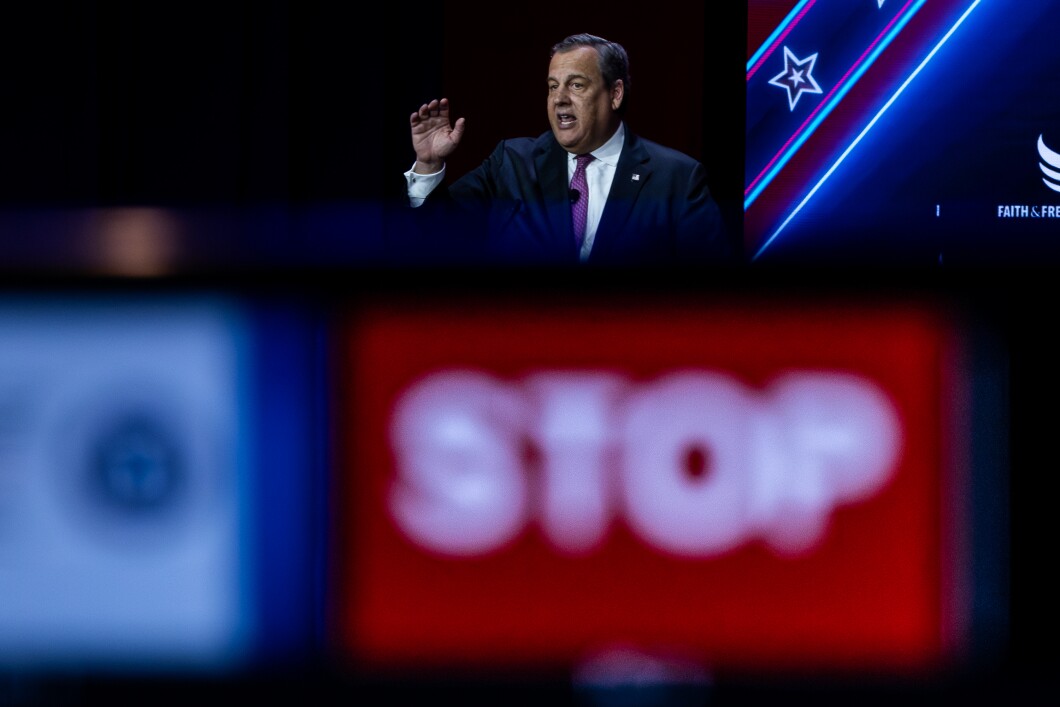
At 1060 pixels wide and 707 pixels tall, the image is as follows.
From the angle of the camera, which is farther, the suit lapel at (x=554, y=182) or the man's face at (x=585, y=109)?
the man's face at (x=585, y=109)

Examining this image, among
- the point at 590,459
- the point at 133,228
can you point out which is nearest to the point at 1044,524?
the point at 590,459

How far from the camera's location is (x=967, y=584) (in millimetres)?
484

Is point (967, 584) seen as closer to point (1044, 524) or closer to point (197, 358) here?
point (1044, 524)

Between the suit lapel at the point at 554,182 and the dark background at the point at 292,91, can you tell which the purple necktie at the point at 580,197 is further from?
the dark background at the point at 292,91

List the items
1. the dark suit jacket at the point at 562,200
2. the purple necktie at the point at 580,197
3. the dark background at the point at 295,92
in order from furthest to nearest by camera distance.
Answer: the dark background at the point at 295,92 < the purple necktie at the point at 580,197 < the dark suit jacket at the point at 562,200

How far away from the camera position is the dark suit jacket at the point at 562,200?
7.78 feet

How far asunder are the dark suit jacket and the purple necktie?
0.05ft

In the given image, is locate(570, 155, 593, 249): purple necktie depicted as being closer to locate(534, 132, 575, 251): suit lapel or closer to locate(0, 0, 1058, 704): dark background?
locate(534, 132, 575, 251): suit lapel

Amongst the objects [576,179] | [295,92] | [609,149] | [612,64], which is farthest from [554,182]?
[295,92]

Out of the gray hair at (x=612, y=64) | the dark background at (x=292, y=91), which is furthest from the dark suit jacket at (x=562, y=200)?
the dark background at (x=292, y=91)

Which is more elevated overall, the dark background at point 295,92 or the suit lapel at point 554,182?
the dark background at point 295,92

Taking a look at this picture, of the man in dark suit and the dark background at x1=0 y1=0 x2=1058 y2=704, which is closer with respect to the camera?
the man in dark suit

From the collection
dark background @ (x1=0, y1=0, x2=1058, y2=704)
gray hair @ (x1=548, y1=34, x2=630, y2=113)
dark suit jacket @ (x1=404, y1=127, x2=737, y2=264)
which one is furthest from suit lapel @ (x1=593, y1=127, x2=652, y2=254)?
dark background @ (x1=0, y1=0, x2=1058, y2=704)

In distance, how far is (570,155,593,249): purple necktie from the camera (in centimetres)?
247
